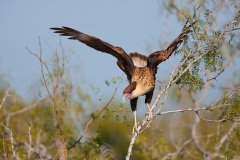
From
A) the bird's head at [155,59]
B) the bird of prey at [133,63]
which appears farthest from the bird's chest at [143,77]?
the bird's head at [155,59]

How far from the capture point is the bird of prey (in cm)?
840

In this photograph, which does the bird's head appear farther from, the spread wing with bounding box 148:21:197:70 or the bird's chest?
the bird's chest

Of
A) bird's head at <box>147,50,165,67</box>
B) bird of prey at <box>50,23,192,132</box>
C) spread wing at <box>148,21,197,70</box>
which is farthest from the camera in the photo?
bird's head at <box>147,50,165,67</box>

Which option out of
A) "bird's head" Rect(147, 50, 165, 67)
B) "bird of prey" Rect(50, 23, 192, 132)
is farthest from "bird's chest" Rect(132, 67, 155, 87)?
"bird's head" Rect(147, 50, 165, 67)

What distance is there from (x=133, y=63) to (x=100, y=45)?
0.62 meters

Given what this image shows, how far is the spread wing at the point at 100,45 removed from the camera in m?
8.48

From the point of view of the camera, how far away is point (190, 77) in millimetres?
8281

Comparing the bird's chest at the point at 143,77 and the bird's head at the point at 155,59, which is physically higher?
the bird's head at the point at 155,59

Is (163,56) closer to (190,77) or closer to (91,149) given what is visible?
(190,77)

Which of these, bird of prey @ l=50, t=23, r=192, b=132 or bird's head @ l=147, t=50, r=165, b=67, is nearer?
bird of prey @ l=50, t=23, r=192, b=132

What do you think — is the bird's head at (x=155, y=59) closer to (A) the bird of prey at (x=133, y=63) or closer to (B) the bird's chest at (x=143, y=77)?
(A) the bird of prey at (x=133, y=63)

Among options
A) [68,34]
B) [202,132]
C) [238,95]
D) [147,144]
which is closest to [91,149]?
[68,34]

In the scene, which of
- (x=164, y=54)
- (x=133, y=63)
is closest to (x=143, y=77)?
(x=133, y=63)

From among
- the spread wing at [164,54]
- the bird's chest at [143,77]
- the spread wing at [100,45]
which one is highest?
the spread wing at [164,54]
